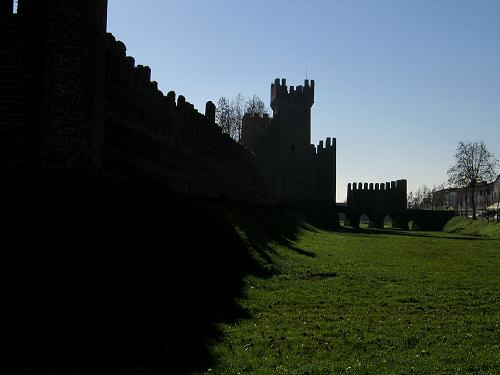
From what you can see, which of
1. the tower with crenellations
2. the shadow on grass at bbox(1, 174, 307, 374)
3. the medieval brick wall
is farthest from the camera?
the tower with crenellations

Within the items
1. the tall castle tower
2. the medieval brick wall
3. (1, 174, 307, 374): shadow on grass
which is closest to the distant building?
the tall castle tower

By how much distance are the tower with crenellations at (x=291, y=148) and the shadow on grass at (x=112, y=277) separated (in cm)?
5535

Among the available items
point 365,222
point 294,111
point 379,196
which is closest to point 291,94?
point 294,111

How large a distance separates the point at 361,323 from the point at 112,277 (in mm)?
4638

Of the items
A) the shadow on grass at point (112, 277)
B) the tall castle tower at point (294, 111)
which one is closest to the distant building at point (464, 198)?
the tall castle tower at point (294, 111)

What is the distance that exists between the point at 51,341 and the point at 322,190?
232 feet

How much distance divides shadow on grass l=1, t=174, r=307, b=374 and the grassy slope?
126ft

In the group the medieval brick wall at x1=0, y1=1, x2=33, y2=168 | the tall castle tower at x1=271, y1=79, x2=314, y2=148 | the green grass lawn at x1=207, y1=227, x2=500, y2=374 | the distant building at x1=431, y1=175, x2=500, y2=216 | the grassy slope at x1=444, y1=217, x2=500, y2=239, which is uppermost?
the tall castle tower at x1=271, y1=79, x2=314, y2=148

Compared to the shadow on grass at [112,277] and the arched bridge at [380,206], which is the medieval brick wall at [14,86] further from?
the arched bridge at [380,206]

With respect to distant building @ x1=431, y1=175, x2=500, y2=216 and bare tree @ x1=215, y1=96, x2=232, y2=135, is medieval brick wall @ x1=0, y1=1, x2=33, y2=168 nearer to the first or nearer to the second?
bare tree @ x1=215, y1=96, x2=232, y2=135

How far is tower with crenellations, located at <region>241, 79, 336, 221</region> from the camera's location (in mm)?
72812

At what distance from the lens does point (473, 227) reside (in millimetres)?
60812

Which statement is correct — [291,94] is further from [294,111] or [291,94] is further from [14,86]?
[14,86]

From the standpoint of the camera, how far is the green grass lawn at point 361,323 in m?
7.20
